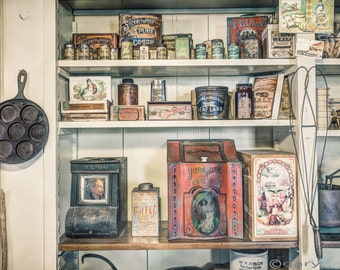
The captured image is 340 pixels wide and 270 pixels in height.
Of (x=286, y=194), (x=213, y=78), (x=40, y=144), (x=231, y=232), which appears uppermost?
(x=213, y=78)

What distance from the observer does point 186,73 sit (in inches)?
62.2

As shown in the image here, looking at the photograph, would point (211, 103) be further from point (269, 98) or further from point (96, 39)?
point (96, 39)

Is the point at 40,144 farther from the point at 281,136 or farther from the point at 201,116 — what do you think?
the point at 281,136

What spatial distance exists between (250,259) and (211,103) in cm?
69

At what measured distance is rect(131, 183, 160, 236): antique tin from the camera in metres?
1.35

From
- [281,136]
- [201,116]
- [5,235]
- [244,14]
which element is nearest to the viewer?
[5,235]

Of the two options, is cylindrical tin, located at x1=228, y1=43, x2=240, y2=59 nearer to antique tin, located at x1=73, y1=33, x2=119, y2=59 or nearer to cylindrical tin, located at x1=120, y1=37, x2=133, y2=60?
cylindrical tin, located at x1=120, y1=37, x2=133, y2=60

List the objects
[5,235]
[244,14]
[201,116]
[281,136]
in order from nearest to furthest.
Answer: [5,235] → [201,116] → [281,136] → [244,14]

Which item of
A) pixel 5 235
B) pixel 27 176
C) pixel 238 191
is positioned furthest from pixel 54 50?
pixel 238 191

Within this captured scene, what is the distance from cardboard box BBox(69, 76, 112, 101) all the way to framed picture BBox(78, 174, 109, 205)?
377mm

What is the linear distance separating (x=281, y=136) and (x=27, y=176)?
3.86 ft

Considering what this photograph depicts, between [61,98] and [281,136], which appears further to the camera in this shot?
[281,136]

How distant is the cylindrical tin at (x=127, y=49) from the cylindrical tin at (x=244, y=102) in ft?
1.68

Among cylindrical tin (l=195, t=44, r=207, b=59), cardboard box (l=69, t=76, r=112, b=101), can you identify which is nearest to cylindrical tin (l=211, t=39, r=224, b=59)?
cylindrical tin (l=195, t=44, r=207, b=59)
